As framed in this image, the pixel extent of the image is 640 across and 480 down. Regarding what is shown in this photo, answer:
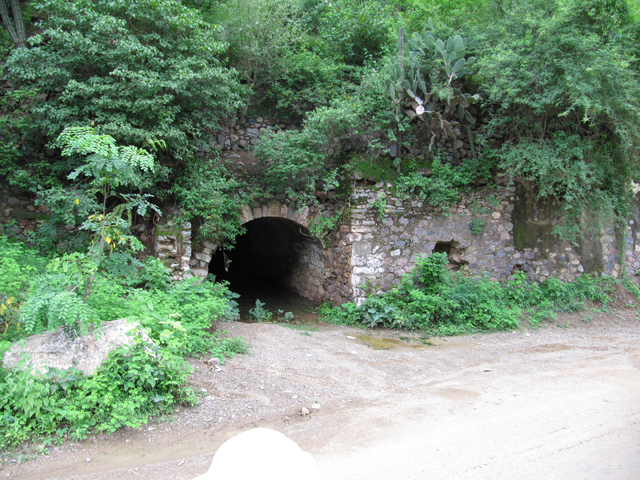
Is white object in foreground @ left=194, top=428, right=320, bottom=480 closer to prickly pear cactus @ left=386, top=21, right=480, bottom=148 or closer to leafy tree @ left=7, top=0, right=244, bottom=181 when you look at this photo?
leafy tree @ left=7, top=0, right=244, bottom=181

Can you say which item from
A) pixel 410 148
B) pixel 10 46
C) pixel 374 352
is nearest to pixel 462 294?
pixel 374 352

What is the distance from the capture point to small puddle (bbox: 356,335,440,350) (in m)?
5.69

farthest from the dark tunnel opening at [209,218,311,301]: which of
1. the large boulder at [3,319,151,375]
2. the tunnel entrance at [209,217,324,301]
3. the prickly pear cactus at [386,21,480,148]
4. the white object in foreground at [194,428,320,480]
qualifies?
the white object in foreground at [194,428,320,480]

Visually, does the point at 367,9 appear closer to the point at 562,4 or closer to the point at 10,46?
the point at 562,4

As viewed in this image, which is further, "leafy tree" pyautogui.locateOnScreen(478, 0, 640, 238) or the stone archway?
the stone archway

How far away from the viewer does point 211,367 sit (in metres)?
4.07

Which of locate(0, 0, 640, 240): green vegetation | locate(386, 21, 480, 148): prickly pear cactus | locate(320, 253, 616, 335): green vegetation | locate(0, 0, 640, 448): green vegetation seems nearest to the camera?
locate(0, 0, 640, 448): green vegetation

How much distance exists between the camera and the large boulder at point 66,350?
3088 millimetres

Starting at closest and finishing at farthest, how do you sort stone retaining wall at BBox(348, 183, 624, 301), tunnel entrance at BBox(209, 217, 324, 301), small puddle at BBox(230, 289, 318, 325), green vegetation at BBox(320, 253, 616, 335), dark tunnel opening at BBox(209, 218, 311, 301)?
green vegetation at BBox(320, 253, 616, 335) → stone retaining wall at BBox(348, 183, 624, 301) → small puddle at BBox(230, 289, 318, 325) → tunnel entrance at BBox(209, 217, 324, 301) → dark tunnel opening at BBox(209, 218, 311, 301)

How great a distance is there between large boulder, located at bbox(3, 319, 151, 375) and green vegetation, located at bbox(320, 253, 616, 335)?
14.1 feet

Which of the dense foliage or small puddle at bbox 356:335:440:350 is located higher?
the dense foliage

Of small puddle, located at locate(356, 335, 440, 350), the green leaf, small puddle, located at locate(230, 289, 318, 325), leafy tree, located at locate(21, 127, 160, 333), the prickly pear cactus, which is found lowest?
small puddle, located at locate(356, 335, 440, 350)

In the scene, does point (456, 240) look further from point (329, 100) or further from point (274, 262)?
point (274, 262)

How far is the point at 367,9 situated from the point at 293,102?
10.8 ft
